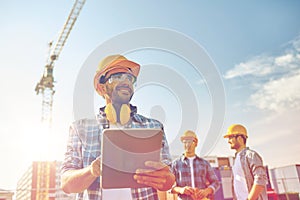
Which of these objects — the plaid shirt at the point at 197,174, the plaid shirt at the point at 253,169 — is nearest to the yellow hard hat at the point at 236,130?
the plaid shirt at the point at 253,169

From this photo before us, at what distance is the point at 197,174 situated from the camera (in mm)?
5484

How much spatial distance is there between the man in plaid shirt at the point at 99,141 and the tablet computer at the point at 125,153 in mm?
57

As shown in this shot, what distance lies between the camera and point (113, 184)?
1856 mm

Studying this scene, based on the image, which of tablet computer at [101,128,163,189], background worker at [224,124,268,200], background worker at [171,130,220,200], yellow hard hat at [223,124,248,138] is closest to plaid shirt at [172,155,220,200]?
background worker at [171,130,220,200]

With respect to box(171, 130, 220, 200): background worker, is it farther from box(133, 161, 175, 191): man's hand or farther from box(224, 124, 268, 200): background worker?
box(133, 161, 175, 191): man's hand

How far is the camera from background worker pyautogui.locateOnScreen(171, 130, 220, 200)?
5.09 metres

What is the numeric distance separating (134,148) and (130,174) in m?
0.17

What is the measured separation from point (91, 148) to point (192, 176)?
3.52 metres

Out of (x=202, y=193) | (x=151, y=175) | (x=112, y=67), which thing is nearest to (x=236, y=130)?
(x=202, y=193)

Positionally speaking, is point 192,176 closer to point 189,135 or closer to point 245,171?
point 189,135

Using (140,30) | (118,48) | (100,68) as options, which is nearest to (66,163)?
(100,68)

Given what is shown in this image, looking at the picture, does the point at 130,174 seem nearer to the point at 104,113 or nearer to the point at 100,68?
the point at 104,113

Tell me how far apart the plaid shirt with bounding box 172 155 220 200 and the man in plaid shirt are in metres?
3.18

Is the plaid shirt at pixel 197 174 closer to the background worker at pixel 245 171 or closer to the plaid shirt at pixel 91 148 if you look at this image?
the background worker at pixel 245 171
